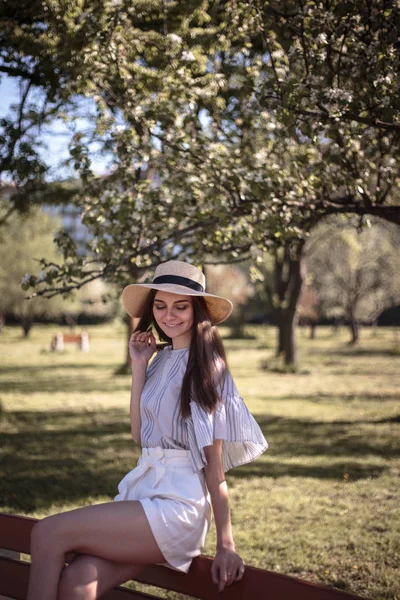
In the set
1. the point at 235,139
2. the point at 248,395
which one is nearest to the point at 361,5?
the point at 235,139

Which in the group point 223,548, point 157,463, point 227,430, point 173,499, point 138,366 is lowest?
point 223,548

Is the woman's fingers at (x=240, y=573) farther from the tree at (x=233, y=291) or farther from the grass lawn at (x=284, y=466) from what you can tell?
the tree at (x=233, y=291)

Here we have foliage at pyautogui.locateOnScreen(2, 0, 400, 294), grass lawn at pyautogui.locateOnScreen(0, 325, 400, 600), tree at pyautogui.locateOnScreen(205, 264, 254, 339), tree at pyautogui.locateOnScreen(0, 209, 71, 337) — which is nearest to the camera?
foliage at pyautogui.locateOnScreen(2, 0, 400, 294)

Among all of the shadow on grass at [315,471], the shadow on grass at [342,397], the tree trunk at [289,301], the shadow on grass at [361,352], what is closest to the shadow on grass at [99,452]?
the shadow on grass at [315,471]

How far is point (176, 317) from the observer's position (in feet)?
9.92

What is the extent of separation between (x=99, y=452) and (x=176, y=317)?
6.17m

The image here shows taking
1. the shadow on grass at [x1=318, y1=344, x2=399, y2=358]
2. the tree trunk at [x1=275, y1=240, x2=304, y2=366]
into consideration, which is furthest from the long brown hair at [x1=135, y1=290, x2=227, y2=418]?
the shadow on grass at [x1=318, y1=344, x2=399, y2=358]

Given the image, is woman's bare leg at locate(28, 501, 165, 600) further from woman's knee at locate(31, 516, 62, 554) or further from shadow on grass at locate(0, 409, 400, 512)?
shadow on grass at locate(0, 409, 400, 512)

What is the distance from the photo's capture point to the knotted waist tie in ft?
8.87

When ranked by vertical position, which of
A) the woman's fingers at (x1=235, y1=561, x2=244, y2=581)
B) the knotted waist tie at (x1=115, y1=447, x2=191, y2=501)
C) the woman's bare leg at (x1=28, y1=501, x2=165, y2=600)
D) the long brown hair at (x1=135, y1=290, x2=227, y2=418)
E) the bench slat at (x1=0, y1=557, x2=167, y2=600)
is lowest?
the bench slat at (x1=0, y1=557, x2=167, y2=600)

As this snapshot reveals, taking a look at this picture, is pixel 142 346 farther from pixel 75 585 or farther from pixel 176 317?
pixel 75 585

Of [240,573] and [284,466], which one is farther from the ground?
[240,573]

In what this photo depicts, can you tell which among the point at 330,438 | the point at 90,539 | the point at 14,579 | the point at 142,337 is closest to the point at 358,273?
the point at 330,438

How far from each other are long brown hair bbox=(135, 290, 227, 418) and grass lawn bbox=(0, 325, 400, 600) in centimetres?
253
